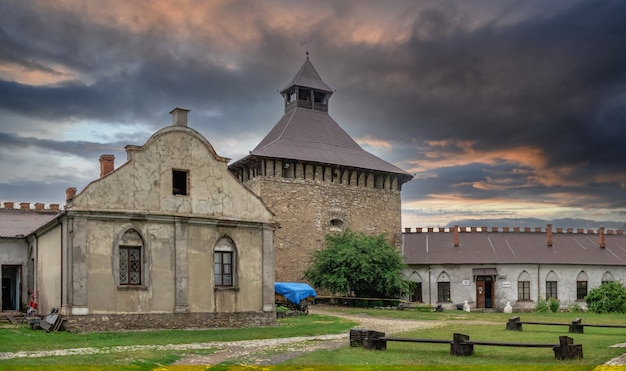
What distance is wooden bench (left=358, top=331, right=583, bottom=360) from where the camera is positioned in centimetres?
1662

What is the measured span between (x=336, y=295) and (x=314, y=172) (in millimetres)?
8488

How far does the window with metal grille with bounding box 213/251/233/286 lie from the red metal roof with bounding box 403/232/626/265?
24330 millimetres

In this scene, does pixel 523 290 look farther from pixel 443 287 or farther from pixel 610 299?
pixel 610 299

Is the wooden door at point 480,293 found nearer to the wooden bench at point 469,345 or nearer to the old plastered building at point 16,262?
the old plastered building at point 16,262

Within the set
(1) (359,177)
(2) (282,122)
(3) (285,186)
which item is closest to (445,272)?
(1) (359,177)

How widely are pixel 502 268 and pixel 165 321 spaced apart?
30004mm

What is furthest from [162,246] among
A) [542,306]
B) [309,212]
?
[542,306]

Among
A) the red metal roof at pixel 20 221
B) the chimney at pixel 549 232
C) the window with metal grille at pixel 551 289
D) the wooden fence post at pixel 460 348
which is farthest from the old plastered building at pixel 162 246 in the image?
the chimney at pixel 549 232

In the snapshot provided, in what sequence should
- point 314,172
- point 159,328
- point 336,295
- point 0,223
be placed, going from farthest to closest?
point 314,172 → point 336,295 → point 0,223 → point 159,328

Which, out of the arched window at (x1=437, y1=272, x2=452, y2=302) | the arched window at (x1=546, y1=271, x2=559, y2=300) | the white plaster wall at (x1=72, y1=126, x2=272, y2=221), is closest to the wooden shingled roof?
the arched window at (x1=437, y1=272, x2=452, y2=302)

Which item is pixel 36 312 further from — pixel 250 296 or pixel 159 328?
pixel 250 296

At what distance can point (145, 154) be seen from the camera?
86.3ft

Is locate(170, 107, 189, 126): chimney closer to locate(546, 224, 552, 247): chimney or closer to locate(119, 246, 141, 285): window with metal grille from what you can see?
locate(119, 246, 141, 285): window with metal grille

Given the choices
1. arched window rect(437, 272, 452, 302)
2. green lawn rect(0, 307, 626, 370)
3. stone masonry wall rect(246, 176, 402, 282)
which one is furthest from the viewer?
arched window rect(437, 272, 452, 302)
